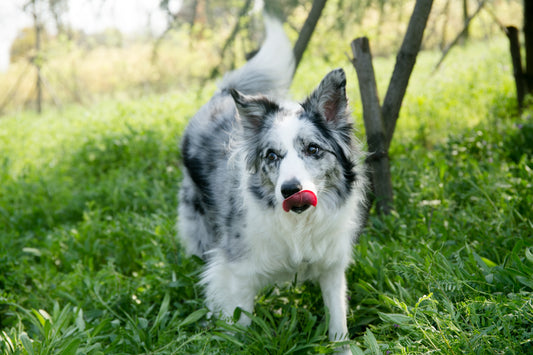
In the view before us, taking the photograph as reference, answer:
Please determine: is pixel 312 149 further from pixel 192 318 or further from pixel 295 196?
pixel 192 318

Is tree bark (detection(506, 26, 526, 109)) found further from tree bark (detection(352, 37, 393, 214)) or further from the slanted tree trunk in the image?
tree bark (detection(352, 37, 393, 214))

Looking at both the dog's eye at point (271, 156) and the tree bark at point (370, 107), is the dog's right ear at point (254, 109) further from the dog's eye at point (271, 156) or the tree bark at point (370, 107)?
the tree bark at point (370, 107)

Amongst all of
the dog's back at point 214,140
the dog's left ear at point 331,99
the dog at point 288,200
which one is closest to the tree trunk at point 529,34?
the dog's back at point 214,140

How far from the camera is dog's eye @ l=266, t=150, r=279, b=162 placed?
7.98 ft

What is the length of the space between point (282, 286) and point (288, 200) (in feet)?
3.58

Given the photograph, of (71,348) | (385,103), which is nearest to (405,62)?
(385,103)

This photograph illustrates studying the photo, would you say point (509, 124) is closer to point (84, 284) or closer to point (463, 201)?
point (463, 201)

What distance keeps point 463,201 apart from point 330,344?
193 cm

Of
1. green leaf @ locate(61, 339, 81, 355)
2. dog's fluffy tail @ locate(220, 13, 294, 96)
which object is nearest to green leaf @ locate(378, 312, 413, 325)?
green leaf @ locate(61, 339, 81, 355)

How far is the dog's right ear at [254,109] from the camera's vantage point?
2596 mm

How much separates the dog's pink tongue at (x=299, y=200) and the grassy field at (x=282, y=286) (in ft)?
2.14

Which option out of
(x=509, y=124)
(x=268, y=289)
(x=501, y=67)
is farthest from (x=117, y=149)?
(x=501, y=67)

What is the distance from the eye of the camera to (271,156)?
2459 mm

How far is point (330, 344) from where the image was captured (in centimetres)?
244
